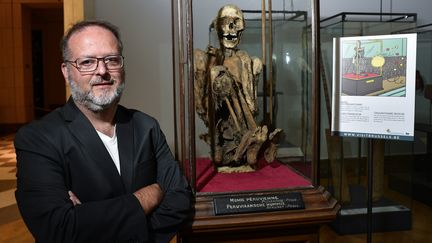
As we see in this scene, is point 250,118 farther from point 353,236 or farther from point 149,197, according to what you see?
point 353,236

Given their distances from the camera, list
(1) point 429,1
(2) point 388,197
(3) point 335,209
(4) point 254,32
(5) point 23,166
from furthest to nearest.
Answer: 1. (2) point 388,197
2. (1) point 429,1
3. (4) point 254,32
4. (3) point 335,209
5. (5) point 23,166

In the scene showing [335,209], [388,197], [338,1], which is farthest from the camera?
[388,197]

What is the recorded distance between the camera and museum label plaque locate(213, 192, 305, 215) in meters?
1.59

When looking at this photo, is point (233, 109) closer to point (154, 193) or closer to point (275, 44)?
point (275, 44)

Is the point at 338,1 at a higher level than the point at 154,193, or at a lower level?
higher

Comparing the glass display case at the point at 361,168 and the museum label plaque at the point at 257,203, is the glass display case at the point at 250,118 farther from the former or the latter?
the glass display case at the point at 361,168

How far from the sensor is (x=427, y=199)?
10.5ft

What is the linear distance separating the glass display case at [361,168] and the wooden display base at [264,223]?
0.97 meters

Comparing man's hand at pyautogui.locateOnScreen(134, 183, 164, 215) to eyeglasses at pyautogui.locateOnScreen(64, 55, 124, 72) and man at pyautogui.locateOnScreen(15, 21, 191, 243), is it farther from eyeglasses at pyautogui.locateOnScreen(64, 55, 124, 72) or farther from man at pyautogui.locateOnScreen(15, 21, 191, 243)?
eyeglasses at pyautogui.locateOnScreen(64, 55, 124, 72)

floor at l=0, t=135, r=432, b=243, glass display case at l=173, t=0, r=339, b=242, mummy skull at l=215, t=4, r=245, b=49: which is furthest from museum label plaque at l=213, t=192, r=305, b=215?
floor at l=0, t=135, r=432, b=243

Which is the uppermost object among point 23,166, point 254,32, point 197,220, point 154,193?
point 254,32

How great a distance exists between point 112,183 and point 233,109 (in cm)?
82

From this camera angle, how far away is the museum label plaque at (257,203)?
1.59 metres

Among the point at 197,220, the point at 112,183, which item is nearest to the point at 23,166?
the point at 112,183
